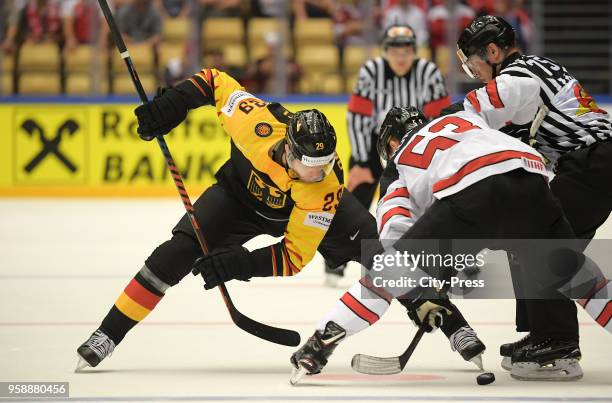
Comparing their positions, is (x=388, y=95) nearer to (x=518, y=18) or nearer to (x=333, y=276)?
(x=333, y=276)

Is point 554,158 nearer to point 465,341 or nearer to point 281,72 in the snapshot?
point 465,341

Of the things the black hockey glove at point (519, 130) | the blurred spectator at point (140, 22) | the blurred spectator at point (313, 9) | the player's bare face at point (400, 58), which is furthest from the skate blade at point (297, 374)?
the blurred spectator at point (313, 9)

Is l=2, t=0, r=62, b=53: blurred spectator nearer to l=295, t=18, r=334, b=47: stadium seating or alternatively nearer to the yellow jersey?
l=295, t=18, r=334, b=47: stadium seating

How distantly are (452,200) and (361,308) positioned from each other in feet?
1.40

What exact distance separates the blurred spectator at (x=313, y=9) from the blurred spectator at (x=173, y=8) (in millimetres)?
1056

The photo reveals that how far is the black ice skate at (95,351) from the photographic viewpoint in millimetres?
3877

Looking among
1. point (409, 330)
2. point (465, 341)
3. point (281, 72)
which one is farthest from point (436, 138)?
point (281, 72)

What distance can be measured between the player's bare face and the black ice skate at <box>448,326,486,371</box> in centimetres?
285

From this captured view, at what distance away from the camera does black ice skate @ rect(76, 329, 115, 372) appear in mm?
3877

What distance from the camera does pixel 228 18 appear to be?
1087 cm

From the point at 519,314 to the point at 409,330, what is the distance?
0.74 meters

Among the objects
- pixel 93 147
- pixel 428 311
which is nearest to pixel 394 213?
pixel 428 311

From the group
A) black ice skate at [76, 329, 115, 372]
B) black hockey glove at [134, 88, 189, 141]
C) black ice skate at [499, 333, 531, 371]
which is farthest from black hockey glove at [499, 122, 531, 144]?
black ice skate at [76, 329, 115, 372]

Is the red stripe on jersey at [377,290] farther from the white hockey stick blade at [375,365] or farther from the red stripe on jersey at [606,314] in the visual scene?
the red stripe on jersey at [606,314]
